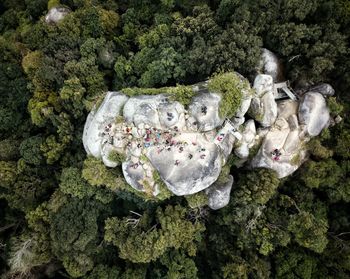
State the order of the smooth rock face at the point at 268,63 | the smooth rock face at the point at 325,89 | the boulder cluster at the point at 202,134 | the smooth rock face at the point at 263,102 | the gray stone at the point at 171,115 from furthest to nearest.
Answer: the smooth rock face at the point at 268,63, the smooth rock face at the point at 325,89, the smooth rock face at the point at 263,102, the boulder cluster at the point at 202,134, the gray stone at the point at 171,115

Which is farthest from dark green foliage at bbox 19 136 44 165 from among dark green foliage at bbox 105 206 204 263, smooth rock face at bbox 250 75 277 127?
smooth rock face at bbox 250 75 277 127

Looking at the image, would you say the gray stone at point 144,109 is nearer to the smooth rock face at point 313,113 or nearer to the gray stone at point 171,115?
the gray stone at point 171,115

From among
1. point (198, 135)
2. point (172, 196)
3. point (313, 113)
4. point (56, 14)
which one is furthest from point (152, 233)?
point (56, 14)

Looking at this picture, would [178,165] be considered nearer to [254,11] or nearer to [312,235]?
[312,235]

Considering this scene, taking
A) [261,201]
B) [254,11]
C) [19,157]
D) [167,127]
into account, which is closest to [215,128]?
[167,127]

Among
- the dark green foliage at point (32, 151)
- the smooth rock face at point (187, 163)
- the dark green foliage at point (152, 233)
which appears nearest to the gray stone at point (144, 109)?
the smooth rock face at point (187, 163)

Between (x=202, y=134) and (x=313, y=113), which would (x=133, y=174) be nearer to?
(x=202, y=134)

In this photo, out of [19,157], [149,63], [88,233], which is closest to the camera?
[88,233]
